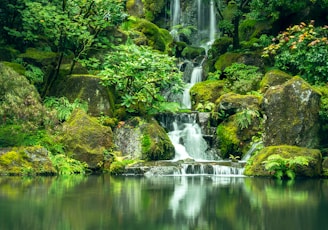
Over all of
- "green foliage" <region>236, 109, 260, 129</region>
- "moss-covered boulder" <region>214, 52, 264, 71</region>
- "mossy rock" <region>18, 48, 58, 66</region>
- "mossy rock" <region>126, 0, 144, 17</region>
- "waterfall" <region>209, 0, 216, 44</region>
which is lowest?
"green foliage" <region>236, 109, 260, 129</region>

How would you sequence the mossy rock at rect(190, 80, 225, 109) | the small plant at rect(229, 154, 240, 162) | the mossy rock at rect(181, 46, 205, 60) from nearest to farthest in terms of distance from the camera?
the small plant at rect(229, 154, 240, 162), the mossy rock at rect(190, 80, 225, 109), the mossy rock at rect(181, 46, 205, 60)

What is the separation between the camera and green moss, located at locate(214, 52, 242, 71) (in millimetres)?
23666

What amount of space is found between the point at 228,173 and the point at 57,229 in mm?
9852

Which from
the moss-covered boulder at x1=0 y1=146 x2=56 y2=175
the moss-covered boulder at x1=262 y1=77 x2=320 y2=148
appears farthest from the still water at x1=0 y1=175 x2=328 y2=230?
the moss-covered boulder at x1=262 y1=77 x2=320 y2=148

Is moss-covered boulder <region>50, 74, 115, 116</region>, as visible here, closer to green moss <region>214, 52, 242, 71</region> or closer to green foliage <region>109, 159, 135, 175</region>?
green foliage <region>109, 159, 135, 175</region>

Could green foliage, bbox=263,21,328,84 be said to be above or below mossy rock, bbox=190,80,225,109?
above

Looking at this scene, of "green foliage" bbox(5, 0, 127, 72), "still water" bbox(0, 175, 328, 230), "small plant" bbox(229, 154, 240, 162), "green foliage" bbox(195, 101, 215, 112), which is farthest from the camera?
"green foliage" bbox(195, 101, 215, 112)

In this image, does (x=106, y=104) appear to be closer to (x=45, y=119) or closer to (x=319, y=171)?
(x=45, y=119)

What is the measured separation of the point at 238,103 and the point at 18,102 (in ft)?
28.3

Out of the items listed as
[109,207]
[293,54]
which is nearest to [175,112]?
[293,54]

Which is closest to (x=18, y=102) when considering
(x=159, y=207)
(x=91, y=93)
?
(x=91, y=93)

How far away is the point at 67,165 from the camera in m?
14.2

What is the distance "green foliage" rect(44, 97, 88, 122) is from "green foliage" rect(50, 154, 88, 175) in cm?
256

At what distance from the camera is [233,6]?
29.4 meters
